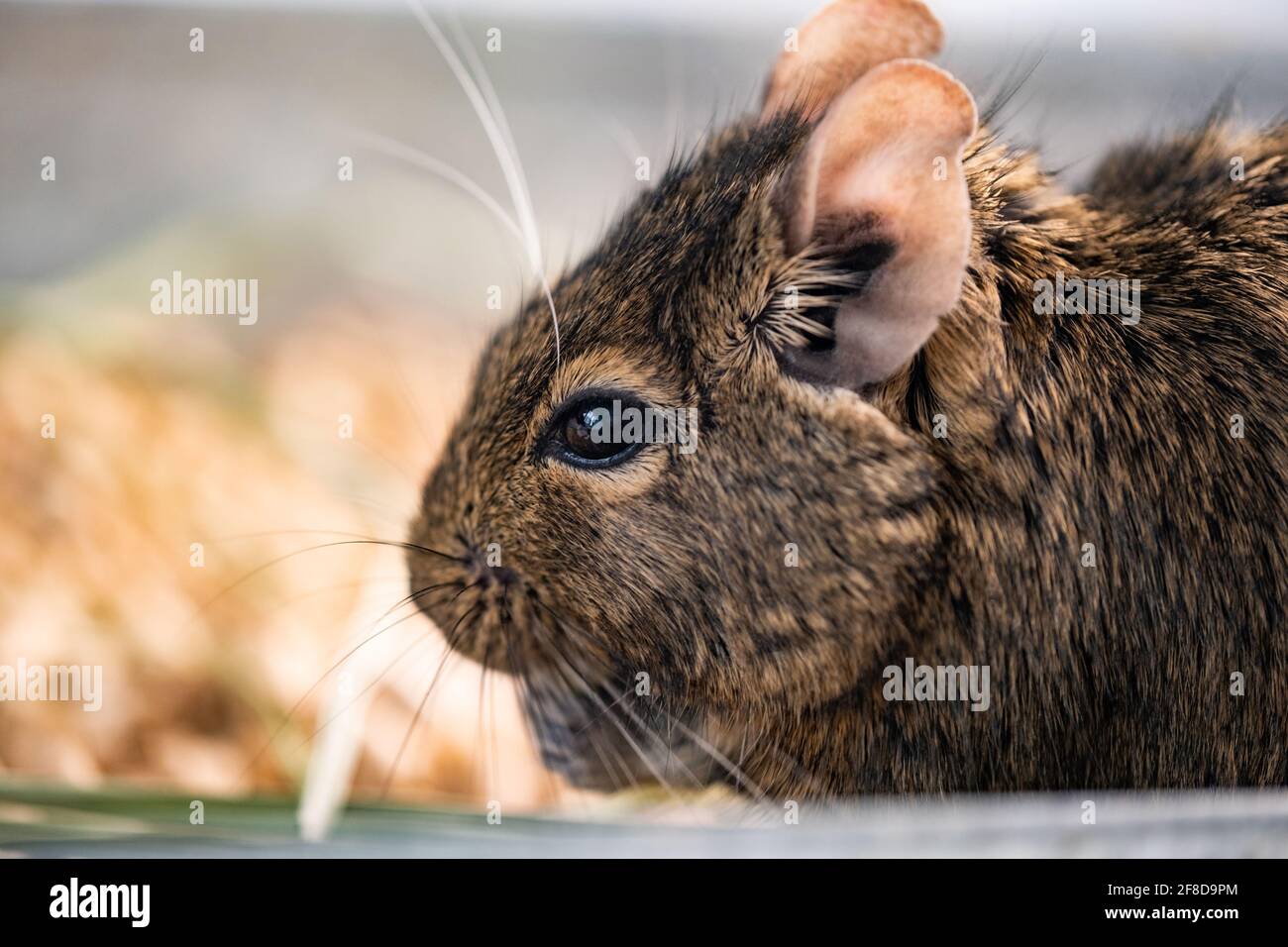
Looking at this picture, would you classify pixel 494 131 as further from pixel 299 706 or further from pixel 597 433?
pixel 299 706

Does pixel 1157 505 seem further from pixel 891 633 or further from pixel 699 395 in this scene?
pixel 699 395

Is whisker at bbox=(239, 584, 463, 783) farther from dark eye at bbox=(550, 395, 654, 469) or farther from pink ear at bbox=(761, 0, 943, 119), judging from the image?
pink ear at bbox=(761, 0, 943, 119)

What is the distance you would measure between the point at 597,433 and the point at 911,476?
35 cm

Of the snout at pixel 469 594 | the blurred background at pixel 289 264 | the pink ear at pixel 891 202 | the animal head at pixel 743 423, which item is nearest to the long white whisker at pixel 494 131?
the blurred background at pixel 289 264

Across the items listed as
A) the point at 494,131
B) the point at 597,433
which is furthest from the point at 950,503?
the point at 494,131

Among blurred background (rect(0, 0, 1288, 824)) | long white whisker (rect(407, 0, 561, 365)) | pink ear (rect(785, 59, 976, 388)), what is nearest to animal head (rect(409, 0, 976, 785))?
pink ear (rect(785, 59, 976, 388))

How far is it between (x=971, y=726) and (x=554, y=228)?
95 centimetres

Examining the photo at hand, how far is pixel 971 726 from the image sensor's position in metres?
1.29

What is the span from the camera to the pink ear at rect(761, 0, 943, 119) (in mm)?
1354

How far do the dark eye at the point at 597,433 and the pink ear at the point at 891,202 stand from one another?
237mm

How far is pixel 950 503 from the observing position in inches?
48.7

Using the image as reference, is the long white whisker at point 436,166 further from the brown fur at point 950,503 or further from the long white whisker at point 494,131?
the brown fur at point 950,503

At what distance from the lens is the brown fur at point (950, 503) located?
1.21 metres
